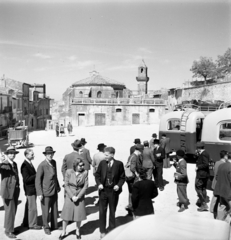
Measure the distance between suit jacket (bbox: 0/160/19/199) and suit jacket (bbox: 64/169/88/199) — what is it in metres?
1.11

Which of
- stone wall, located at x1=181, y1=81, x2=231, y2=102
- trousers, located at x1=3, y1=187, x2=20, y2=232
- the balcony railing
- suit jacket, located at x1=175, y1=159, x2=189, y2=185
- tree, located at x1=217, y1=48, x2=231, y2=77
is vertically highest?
tree, located at x1=217, y1=48, x2=231, y2=77

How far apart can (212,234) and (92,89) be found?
48881 mm

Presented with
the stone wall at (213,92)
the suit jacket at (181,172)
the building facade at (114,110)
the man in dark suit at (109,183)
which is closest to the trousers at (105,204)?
the man in dark suit at (109,183)

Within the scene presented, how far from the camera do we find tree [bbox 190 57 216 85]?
4656 cm

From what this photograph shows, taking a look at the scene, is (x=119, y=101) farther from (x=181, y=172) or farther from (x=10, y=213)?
(x=10, y=213)

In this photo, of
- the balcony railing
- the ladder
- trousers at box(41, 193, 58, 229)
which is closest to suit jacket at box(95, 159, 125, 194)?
trousers at box(41, 193, 58, 229)

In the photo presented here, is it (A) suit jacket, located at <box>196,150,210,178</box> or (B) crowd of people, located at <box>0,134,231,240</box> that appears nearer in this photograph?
(B) crowd of people, located at <box>0,134,231,240</box>

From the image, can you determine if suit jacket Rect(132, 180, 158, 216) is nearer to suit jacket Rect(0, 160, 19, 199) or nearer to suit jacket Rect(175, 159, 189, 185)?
suit jacket Rect(175, 159, 189, 185)

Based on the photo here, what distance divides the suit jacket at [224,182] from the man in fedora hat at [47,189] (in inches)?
129

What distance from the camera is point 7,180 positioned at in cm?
546

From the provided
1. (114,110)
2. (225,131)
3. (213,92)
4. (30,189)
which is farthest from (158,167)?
(213,92)

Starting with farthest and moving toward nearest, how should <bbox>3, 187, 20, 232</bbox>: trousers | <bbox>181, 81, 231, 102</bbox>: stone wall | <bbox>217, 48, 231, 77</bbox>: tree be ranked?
<bbox>217, 48, 231, 77</bbox>: tree, <bbox>181, 81, 231, 102</bbox>: stone wall, <bbox>3, 187, 20, 232</bbox>: trousers

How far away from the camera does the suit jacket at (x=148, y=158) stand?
7840 millimetres

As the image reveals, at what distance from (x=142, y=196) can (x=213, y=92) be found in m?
35.8
